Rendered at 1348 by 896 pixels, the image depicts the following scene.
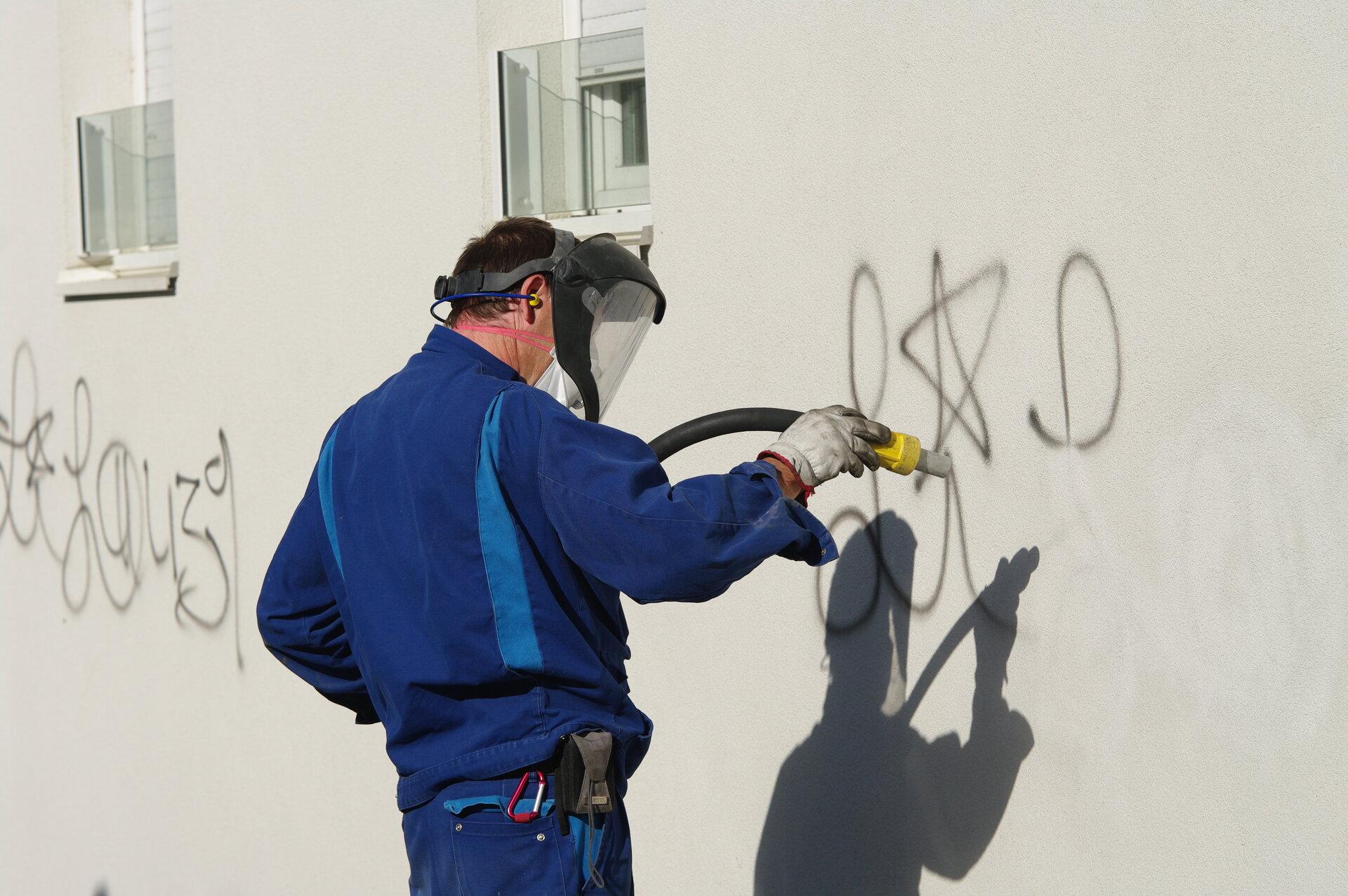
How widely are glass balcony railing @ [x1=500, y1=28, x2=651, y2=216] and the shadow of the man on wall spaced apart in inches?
52.8

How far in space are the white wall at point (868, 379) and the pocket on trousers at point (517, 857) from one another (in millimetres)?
1213

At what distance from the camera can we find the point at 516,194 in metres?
3.91

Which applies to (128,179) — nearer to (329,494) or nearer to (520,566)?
(329,494)

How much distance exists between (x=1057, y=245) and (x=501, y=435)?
1375 millimetres

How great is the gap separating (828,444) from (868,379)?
0.88m

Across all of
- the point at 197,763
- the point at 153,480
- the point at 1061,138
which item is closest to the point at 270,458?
the point at 153,480

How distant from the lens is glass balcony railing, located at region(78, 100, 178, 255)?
493cm

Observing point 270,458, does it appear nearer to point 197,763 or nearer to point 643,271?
point 197,763

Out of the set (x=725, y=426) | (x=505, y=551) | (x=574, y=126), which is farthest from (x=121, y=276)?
(x=505, y=551)

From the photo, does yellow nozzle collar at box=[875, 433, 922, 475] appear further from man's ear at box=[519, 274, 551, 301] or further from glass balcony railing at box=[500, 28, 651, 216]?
glass balcony railing at box=[500, 28, 651, 216]

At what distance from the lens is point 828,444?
90.9 inches

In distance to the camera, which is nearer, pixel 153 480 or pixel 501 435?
pixel 501 435

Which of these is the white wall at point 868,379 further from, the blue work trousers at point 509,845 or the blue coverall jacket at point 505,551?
the blue work trousers at point 509,845

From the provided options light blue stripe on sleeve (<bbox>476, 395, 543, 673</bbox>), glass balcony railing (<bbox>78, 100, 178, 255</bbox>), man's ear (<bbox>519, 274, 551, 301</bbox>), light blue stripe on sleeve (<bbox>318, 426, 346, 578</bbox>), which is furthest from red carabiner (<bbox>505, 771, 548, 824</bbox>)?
glass balcony railing (<bbox>78, 100, 178, 255</bbox>)
